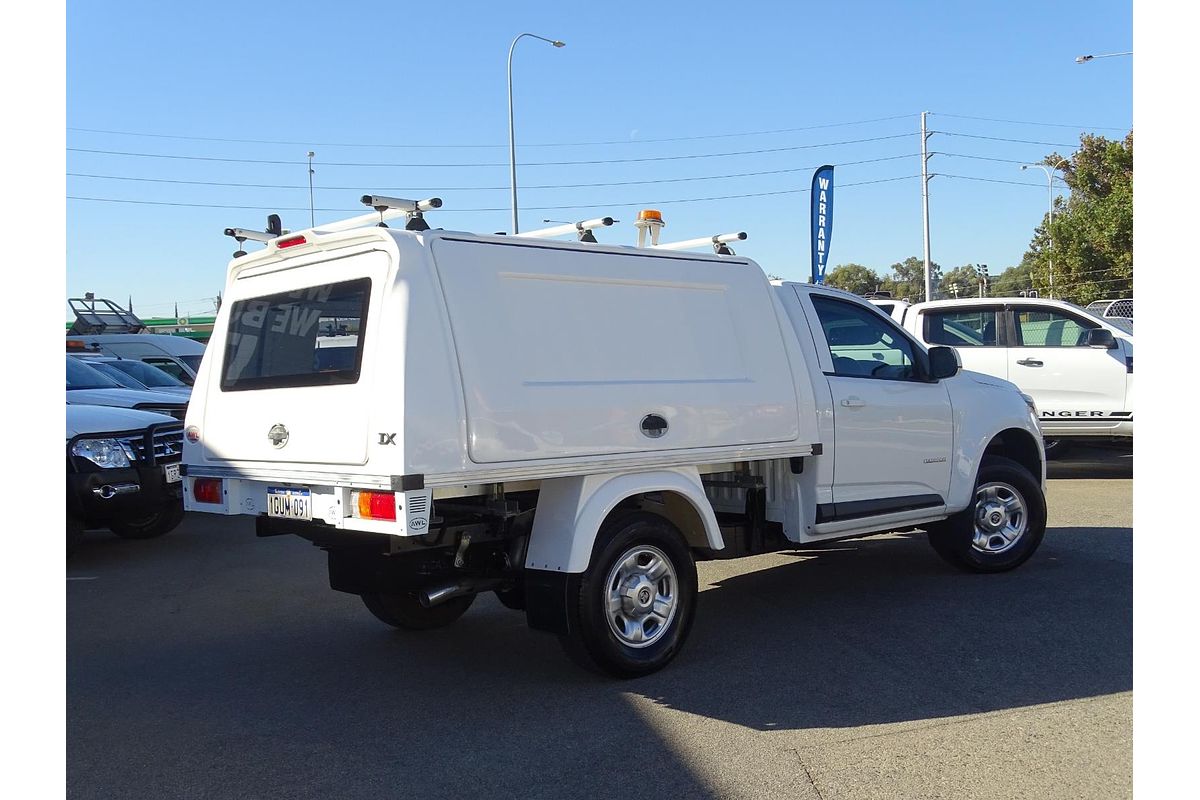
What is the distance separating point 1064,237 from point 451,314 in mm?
43294

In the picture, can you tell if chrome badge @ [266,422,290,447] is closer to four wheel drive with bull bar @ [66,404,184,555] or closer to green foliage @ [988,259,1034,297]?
four wheel drive with bull bar @ [66,404,184,555]

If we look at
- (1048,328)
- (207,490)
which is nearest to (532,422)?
(207,490)

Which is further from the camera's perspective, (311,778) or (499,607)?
(499,607)

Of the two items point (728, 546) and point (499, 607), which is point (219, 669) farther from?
point (728, 546)

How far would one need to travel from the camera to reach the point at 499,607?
7379 millimetres

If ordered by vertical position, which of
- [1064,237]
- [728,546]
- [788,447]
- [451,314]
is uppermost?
[1064,237]

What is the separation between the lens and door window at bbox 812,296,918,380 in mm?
6926

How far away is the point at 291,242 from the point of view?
562cm

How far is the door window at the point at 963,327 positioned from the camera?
1267 centimetres

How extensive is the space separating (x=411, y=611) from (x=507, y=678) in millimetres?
1109

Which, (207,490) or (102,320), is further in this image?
(102,320)

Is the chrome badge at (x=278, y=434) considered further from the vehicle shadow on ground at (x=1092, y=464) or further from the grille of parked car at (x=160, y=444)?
the vehicle shadow on ground at (x=1092, y=464)

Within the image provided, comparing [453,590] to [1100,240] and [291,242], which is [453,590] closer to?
[291,242]
